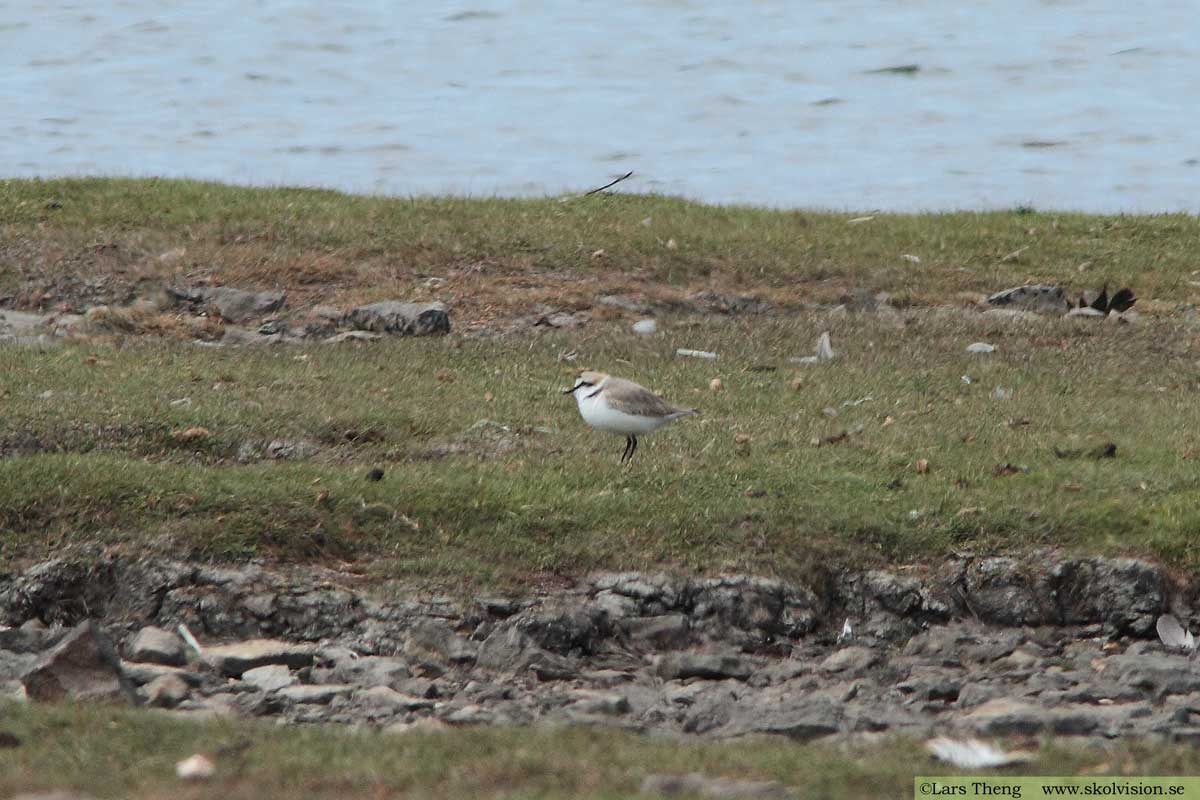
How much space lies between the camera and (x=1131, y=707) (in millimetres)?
9594

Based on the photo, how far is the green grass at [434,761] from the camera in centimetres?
745

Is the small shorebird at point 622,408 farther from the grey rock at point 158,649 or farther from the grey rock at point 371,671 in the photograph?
the grey rock at point 158,649

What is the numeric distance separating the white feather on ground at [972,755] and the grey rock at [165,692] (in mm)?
4168

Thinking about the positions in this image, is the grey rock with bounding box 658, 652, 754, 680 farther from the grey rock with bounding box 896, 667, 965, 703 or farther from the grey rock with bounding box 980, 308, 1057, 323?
the grey rock with bounding box 980, 308, 1057, 323

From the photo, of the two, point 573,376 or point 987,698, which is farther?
point 573,376

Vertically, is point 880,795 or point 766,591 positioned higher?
point 880,795

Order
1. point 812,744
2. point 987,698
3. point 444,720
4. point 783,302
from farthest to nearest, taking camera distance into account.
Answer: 1. point 783,302
2. point 987,698
3. point 444,720
4. point 812,744

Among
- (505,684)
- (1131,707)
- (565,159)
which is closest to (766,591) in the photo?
(505,684)

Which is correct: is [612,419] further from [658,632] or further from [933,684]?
[933,684]

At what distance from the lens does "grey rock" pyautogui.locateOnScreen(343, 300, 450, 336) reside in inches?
756

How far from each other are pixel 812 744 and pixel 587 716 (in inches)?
54.5

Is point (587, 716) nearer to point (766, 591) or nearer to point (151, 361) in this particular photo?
point (766, 591)

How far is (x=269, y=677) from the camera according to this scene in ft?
34.4

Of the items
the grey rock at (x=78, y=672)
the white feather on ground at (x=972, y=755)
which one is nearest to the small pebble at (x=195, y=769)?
the grey rock at (x=78, y=672)
